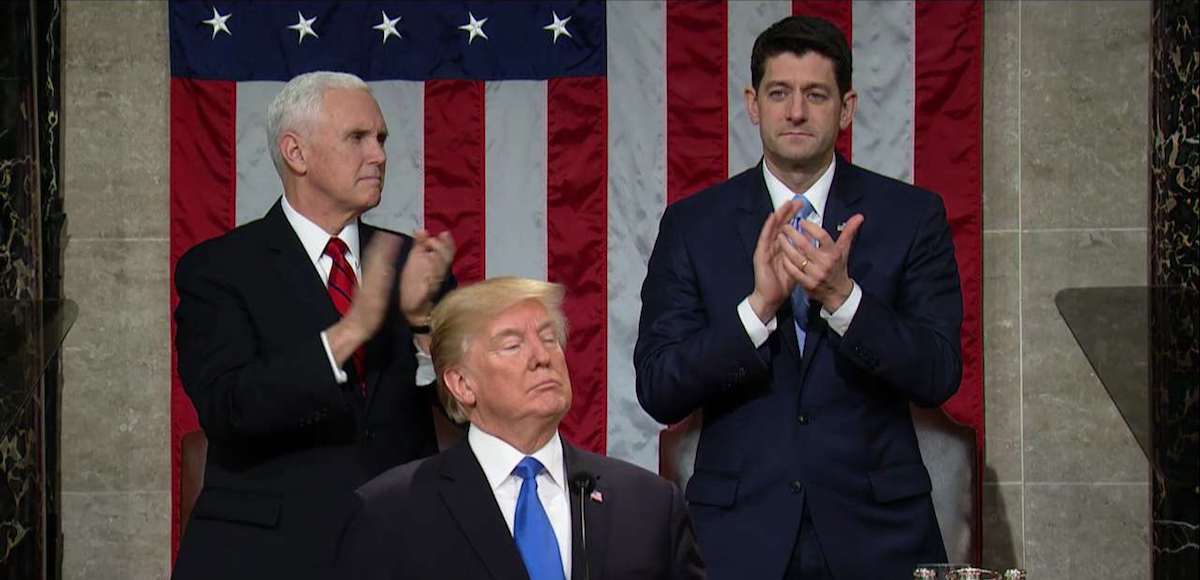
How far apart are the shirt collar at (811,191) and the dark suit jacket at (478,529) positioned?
868 mm

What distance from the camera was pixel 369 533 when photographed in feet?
10.6

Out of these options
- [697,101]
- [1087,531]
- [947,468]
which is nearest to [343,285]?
[947,468]

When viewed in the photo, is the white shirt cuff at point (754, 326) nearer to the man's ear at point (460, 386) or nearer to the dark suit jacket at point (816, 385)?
the dark suit jacket at point (816, 385)

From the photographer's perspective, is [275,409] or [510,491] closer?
[510,491]

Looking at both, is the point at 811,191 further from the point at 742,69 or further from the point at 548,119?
the point at 548,119

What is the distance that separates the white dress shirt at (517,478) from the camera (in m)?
3.30

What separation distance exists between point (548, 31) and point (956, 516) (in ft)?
6.24

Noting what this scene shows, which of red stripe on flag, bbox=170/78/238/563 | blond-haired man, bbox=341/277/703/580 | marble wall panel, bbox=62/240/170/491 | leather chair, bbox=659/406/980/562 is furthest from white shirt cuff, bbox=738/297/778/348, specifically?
marble wall panel, bbox=62/240/170/491

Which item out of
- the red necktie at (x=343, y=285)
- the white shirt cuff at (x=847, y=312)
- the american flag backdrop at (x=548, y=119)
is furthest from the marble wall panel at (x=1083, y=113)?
the red necktie at (x=343, y=285)

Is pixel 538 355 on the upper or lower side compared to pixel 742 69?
Answer: lower

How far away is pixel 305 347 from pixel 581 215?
2.21 metres

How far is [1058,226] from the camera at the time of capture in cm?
561

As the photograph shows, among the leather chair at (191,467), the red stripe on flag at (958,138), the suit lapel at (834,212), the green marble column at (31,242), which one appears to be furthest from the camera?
the red stripe on flag at (958,138)

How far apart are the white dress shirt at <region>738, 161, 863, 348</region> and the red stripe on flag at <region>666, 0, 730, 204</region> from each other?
5.23 ft
